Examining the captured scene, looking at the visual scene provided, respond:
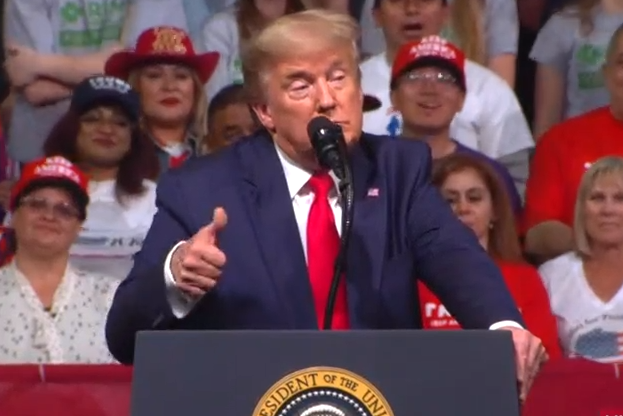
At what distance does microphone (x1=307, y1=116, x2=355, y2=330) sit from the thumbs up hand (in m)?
0.20

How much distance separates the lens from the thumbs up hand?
227 cm

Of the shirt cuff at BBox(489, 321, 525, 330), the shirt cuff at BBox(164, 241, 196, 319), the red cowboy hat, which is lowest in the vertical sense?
the shirt cuff at BBox(489, 321, 525, 330)

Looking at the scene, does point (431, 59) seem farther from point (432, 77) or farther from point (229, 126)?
point (229, 126)

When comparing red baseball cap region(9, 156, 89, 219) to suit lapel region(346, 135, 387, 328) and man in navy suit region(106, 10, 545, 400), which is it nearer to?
man in navy suit region(106, 10, 545, 400)

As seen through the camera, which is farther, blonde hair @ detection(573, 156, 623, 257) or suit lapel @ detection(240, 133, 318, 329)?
blonde hair @ detection(573, 156, 623, 257)

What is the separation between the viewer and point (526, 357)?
2.22 m

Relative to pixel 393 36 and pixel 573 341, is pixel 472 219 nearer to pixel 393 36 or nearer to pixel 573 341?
pixel 573 341

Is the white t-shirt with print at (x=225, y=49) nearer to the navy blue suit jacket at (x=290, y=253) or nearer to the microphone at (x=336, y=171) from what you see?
the navy blue suit jacket at (x=290, y=253)

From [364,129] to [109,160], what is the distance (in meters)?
0.88

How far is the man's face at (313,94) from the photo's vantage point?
2.61 m

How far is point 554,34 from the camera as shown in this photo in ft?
19.1

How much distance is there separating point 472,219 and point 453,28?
1388 mm

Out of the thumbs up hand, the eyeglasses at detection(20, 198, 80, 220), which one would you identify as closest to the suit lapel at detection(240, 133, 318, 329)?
the thumbs up hand

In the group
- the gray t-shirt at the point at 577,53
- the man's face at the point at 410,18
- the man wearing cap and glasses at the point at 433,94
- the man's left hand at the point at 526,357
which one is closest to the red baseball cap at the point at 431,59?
the man wearing cap and glasses at the point at 433,94
